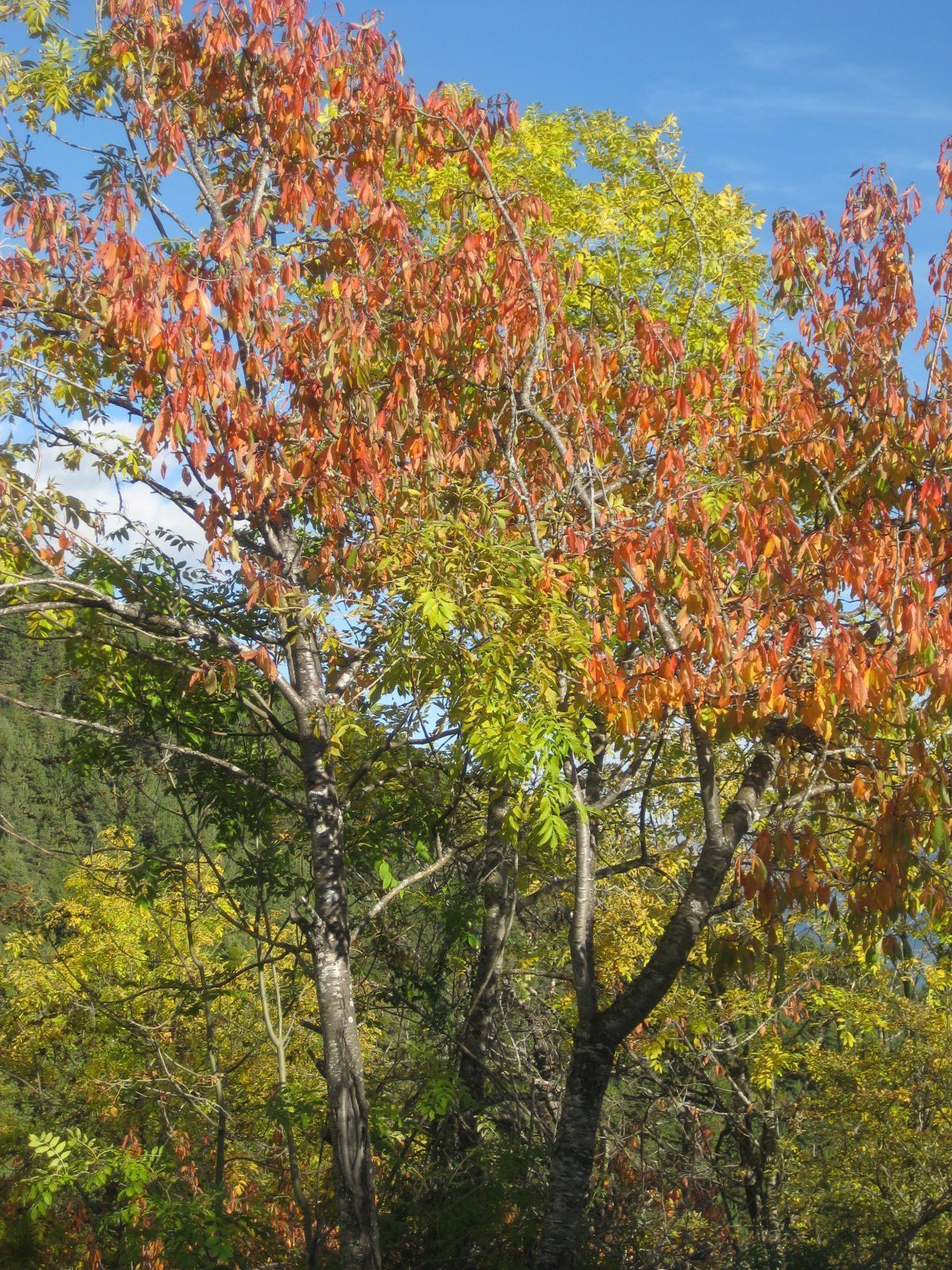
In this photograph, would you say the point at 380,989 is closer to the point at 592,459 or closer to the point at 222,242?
the point at 592,459

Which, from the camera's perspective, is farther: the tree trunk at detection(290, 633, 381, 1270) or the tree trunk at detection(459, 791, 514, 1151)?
the tree trunk at detection(459, 791, 514, 1151)

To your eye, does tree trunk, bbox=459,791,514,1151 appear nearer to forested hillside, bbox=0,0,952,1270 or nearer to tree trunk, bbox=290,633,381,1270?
forested hillside, bbox=0,0,952,1270

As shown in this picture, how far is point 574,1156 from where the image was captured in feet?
17.2

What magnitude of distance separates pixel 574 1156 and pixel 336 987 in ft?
4.90

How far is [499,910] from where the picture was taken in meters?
7.80

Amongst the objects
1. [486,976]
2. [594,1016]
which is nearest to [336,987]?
[594,1016]

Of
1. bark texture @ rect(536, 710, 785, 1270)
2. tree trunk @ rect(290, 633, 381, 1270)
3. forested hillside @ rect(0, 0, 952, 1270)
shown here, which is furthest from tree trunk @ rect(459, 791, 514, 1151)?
bark texture @ rect(536, 710, 785, 1270)

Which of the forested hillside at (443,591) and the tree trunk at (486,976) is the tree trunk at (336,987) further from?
the tree trunk at (486,976)

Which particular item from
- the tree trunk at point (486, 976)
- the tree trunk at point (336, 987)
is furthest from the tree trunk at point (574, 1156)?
the tree trunk at point (486, 976)

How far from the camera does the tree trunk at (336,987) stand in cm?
532

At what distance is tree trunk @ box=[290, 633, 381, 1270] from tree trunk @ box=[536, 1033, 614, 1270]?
2.94 ft

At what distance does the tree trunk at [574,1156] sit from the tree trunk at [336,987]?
0.90 meters

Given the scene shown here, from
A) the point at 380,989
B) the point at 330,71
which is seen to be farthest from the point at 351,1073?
the point at 330,71

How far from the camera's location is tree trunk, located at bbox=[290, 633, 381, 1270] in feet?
17.5
